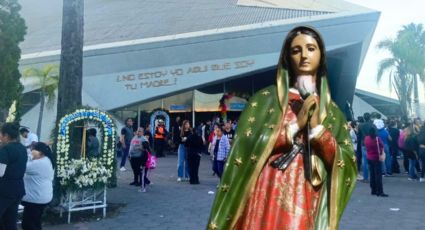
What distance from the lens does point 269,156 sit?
259 cm

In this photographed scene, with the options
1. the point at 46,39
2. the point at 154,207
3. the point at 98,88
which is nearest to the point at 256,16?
the point at 98,88

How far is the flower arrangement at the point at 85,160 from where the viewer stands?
7.87 m

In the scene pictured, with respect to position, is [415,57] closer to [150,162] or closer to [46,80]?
[46,80]

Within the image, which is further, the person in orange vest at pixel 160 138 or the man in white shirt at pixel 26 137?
the person in orange vest at pixel 160 138

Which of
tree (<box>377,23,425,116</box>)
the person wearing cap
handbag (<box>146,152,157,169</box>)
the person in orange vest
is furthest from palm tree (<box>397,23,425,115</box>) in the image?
the person wearing cap

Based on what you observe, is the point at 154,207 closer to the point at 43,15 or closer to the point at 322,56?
the point at 322,56

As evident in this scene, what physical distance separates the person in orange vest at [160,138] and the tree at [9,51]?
20.4 feet

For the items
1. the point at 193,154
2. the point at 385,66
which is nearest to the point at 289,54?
the point at 193,154

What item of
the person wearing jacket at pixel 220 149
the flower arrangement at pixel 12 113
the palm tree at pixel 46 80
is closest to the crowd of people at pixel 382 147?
the person wearing jacket at pixel 220 149

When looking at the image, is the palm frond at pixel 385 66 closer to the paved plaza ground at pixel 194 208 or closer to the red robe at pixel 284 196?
the paved plaza ground at pixel 194 208

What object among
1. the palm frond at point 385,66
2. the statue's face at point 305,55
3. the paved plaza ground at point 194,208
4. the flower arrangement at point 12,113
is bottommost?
the paved plaza ground at point 194,208

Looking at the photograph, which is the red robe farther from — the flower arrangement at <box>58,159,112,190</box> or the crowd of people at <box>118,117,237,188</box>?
the crowd of people at <box>118,117,237,188</box>

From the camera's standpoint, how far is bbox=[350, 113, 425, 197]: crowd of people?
9.88 meters

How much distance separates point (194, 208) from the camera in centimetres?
856
